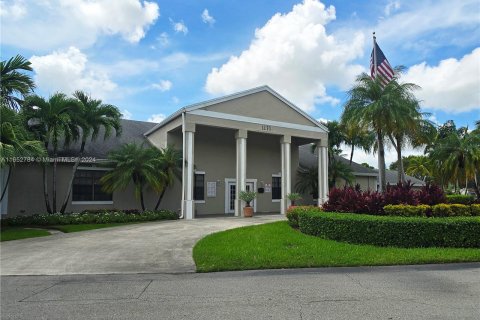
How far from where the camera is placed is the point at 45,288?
6863 mm

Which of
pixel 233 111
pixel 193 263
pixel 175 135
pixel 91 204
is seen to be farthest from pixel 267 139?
pixel 193 263

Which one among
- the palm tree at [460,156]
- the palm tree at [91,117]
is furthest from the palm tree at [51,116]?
the palm tree at [460,156]

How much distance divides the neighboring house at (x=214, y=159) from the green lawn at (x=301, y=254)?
30.3 ft

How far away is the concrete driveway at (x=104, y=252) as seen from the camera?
27.8 feet

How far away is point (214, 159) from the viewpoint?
23.5 m

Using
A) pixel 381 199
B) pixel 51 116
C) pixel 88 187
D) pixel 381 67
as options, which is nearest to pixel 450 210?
pixel 381 199

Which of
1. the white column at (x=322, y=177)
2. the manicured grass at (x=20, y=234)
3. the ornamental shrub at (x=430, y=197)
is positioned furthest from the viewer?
the white column at (x=322, y=177)

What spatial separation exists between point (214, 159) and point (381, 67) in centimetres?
1088

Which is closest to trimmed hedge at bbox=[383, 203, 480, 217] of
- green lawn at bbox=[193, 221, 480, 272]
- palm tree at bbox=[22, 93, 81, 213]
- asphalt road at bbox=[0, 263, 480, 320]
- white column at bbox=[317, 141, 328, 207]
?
green lawn at bbox=[193, 221, 480, 272]

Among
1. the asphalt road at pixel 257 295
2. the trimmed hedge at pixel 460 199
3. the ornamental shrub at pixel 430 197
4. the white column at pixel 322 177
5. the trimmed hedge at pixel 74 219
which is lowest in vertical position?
the asphalt road at pixel 257 295

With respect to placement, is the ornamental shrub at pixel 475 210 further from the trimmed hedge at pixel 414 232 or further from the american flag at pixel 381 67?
the american flag at pixel 381 67

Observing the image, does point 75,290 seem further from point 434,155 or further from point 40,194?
point 434,155

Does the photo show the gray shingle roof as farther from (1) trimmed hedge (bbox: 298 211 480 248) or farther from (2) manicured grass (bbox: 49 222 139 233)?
(1) trimmed hedge (bbox: 298 211 480 248)

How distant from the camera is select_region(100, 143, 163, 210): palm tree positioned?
1861cm
